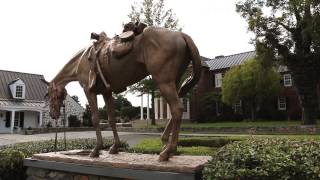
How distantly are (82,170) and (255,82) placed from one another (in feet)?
90.8

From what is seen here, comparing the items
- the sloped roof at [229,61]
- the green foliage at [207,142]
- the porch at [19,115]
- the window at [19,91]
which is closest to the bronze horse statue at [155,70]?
the green foliage at [207,142]

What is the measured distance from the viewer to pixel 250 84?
31.3 m

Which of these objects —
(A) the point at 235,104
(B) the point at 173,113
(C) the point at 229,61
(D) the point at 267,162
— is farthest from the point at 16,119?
(D) the point at 267,162

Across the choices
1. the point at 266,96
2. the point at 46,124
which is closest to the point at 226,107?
the point at 266,96

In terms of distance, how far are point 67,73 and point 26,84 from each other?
33518 millimetres

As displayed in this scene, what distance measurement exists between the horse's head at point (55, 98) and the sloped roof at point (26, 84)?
101 feet

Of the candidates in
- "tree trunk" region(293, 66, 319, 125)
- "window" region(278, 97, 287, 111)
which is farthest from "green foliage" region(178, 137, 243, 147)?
"window" region(278, 97, 287, 111)

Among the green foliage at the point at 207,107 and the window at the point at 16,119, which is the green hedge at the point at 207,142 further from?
the window at the point at 16,119

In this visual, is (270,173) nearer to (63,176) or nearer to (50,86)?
(63,176)

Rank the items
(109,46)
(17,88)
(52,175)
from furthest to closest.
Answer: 1. (17,88)
2. (52,175)
3. (109,46)

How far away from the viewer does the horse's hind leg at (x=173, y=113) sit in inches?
185

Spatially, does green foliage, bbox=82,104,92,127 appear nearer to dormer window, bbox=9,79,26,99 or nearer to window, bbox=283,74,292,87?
dormer window, bbox=9,79,26,99

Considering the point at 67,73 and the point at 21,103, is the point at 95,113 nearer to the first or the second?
the point at 67,73

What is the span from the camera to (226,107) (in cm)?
3909
